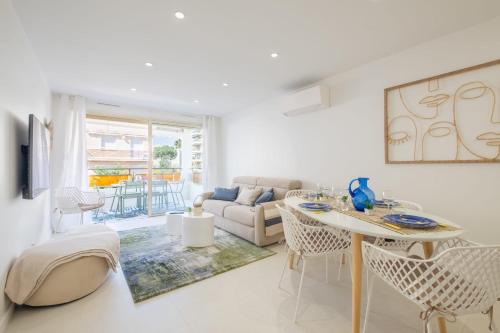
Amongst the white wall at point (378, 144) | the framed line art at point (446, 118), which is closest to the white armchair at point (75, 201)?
the white wall at point (378, 144)

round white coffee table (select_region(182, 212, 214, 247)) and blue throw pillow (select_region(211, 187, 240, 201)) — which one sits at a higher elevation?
blue throw pillow (select_region(211, 187, 240, 201))

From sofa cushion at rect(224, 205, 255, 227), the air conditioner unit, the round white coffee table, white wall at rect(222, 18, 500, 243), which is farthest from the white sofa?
the air conditioner unit

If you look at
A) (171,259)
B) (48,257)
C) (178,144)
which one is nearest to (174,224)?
(171,259)

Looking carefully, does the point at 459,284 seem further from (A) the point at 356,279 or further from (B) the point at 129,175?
(B) the point at 129,175

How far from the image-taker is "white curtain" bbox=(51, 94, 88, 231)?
158 inches

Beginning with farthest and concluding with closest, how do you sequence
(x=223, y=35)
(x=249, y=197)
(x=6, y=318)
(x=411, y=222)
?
Result: (x=249, y=197) < (x=223, y=35) < (x=6, y=318) < (x=411, y=222)

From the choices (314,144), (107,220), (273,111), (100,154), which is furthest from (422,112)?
(100,154)

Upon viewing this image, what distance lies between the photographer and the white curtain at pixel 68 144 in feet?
13.2

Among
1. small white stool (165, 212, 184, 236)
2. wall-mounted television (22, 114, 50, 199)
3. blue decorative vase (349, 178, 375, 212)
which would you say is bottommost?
small white stool (165, 212, 184, 236)

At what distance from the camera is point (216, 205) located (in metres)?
4.15

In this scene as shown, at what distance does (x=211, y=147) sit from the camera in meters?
5.82

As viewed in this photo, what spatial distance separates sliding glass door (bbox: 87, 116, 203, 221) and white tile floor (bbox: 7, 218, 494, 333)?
11.2 feet

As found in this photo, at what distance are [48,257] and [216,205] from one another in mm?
2504

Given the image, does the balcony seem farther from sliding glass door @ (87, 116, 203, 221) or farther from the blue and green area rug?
the blue and green area rug
